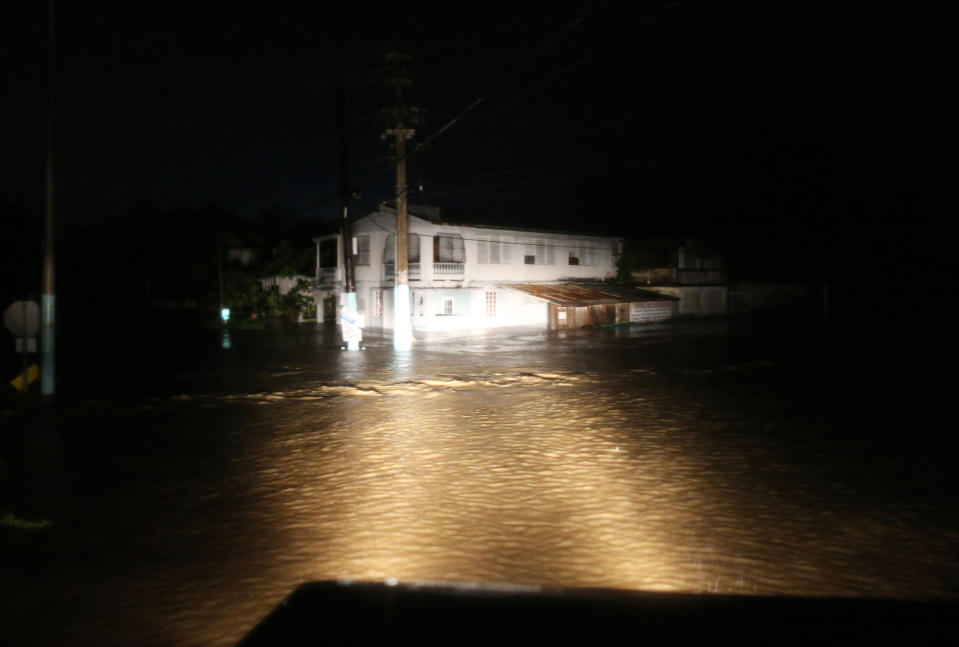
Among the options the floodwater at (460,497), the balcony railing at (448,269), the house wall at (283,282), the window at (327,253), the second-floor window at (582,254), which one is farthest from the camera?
the house wall at (283,282)

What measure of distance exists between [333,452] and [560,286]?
114 ft

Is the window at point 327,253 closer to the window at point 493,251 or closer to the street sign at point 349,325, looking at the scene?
the window at point 493,251

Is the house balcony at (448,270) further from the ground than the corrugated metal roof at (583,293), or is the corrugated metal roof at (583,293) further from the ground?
the house balcony at (448,270)

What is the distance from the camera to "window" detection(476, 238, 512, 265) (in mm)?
40719

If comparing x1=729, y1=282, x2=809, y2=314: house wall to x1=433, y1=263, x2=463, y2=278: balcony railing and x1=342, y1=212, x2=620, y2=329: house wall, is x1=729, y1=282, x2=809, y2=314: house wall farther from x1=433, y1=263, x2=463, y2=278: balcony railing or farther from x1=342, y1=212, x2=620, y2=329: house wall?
x1=433, y1=263, x2=463, y2=278: balcony railing

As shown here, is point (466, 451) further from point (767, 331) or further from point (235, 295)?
point (235, 295)

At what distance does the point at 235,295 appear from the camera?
49.4 metres

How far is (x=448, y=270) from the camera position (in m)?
39.4

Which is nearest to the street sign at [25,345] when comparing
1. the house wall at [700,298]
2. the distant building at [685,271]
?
the distant building at [685,271]

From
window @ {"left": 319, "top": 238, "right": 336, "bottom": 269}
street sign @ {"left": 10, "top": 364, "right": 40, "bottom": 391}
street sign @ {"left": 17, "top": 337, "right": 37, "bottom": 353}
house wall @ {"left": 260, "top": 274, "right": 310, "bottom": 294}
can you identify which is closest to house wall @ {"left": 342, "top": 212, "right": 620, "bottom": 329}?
window @ {"left": 319, "top": 238, "right": 336, "bottom": 269}

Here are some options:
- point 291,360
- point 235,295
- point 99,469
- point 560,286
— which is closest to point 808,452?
point 99,469

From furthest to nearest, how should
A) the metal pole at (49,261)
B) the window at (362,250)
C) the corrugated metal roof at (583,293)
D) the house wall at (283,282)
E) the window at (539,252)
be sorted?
the house wall at (283,282), the window at (539,252), the window at (362,250), the corrugated metal roof at (583,293), the metal pole at (49,261)

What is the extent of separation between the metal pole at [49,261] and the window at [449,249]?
2523cm

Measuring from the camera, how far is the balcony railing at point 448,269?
1535 inches
